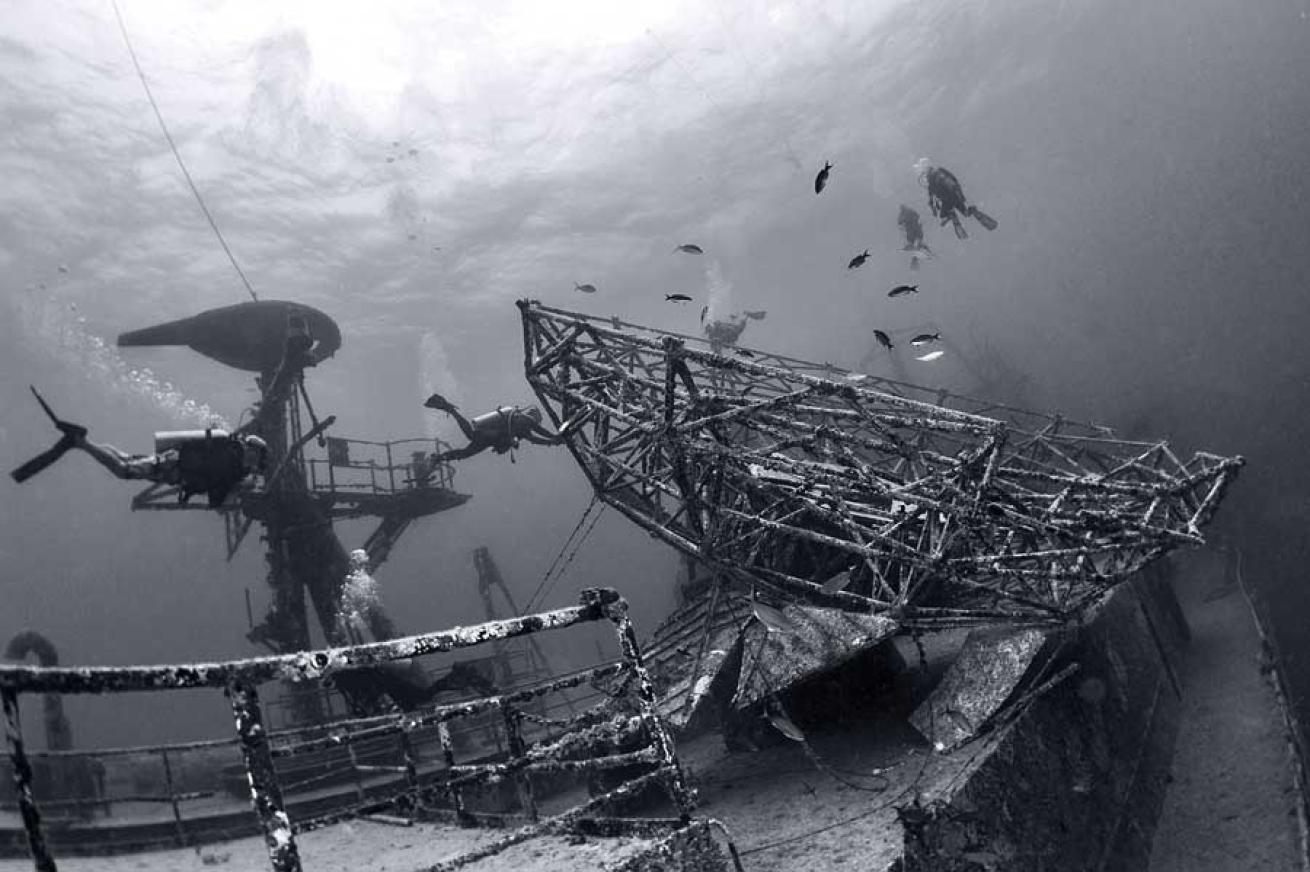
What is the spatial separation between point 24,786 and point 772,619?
6.08 m

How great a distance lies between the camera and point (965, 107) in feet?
144

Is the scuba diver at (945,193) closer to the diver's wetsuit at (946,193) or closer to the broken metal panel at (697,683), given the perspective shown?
the diver's wetsuit at (946,193)

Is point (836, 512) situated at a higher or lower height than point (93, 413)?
lower

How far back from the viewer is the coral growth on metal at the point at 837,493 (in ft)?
19.9

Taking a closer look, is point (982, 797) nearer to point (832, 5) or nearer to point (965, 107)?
point (832, 5)

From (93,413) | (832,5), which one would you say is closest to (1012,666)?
(832,5)

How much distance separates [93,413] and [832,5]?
194ft

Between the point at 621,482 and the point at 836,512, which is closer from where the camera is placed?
the point at 836,512

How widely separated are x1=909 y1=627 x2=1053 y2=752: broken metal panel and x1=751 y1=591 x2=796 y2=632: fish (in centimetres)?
143

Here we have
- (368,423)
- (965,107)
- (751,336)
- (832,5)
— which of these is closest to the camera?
(832,5)

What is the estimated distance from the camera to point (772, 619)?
6.95 meters

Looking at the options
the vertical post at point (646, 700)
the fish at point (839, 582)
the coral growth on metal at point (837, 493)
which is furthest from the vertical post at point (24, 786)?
the fish at point (839, 582)

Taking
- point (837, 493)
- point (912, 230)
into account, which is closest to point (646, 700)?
point (837, 493)

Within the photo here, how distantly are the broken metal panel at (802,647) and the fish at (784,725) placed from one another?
0.28 m
